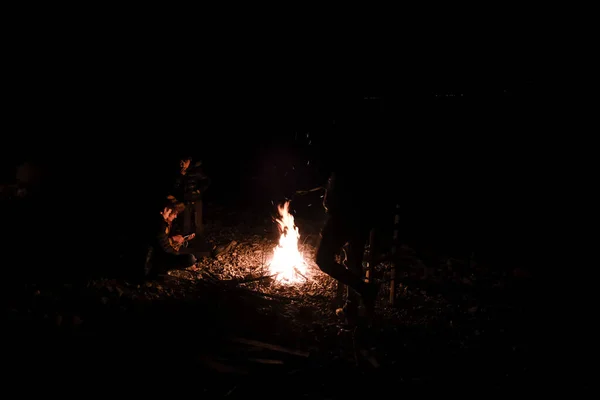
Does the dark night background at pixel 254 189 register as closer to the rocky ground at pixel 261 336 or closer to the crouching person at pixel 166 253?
the rocky ground at pixel 261 336

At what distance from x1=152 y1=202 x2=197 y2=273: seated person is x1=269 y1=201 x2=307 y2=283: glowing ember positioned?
4.84ft

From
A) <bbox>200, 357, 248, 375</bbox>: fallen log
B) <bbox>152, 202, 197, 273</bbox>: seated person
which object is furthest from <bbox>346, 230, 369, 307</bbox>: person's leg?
<bbox>152, 202, 197, 273</bbox>: seated person

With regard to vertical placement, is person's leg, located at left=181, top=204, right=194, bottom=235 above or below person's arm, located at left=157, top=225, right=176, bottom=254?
above

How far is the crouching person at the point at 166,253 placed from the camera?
737 centimetres

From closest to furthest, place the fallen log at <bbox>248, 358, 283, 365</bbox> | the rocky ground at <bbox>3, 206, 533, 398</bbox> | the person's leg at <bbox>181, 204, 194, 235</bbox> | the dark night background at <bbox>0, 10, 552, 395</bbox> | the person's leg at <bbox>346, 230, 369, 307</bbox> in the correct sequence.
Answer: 1. the rocky ground at <bbox>3, 206, 533, 398</bbox>
2. the fallen log at <bbox>248, 358, 283, 365</bbox>
3. the dark night background at <bbox>0, 10, 552, 395</bbox>
4. the person's leg at <bbox>346, 230, 369, 307</bbox>
5. the person's leg at <bbox>181, 204, 194, 235</bbox>

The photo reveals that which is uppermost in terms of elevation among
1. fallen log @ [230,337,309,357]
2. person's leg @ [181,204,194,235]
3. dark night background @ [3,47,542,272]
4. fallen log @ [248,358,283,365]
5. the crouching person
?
dark night background @ [3,47,542,272]

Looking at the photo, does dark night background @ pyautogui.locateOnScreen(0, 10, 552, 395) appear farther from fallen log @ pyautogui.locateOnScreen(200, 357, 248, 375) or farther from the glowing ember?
the glowing ember

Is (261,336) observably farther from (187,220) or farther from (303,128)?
(303,128)

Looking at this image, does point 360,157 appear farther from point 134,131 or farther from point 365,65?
point 134,131

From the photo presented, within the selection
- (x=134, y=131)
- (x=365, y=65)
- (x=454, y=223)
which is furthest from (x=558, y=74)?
(x=134, y=131)

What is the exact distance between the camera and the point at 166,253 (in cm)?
757

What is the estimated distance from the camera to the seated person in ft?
24.6

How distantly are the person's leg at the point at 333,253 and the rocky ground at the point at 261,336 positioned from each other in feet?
2.26

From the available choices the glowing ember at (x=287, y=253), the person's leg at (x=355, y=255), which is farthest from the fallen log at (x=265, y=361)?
the glowing ember at (x=287, y=253)
